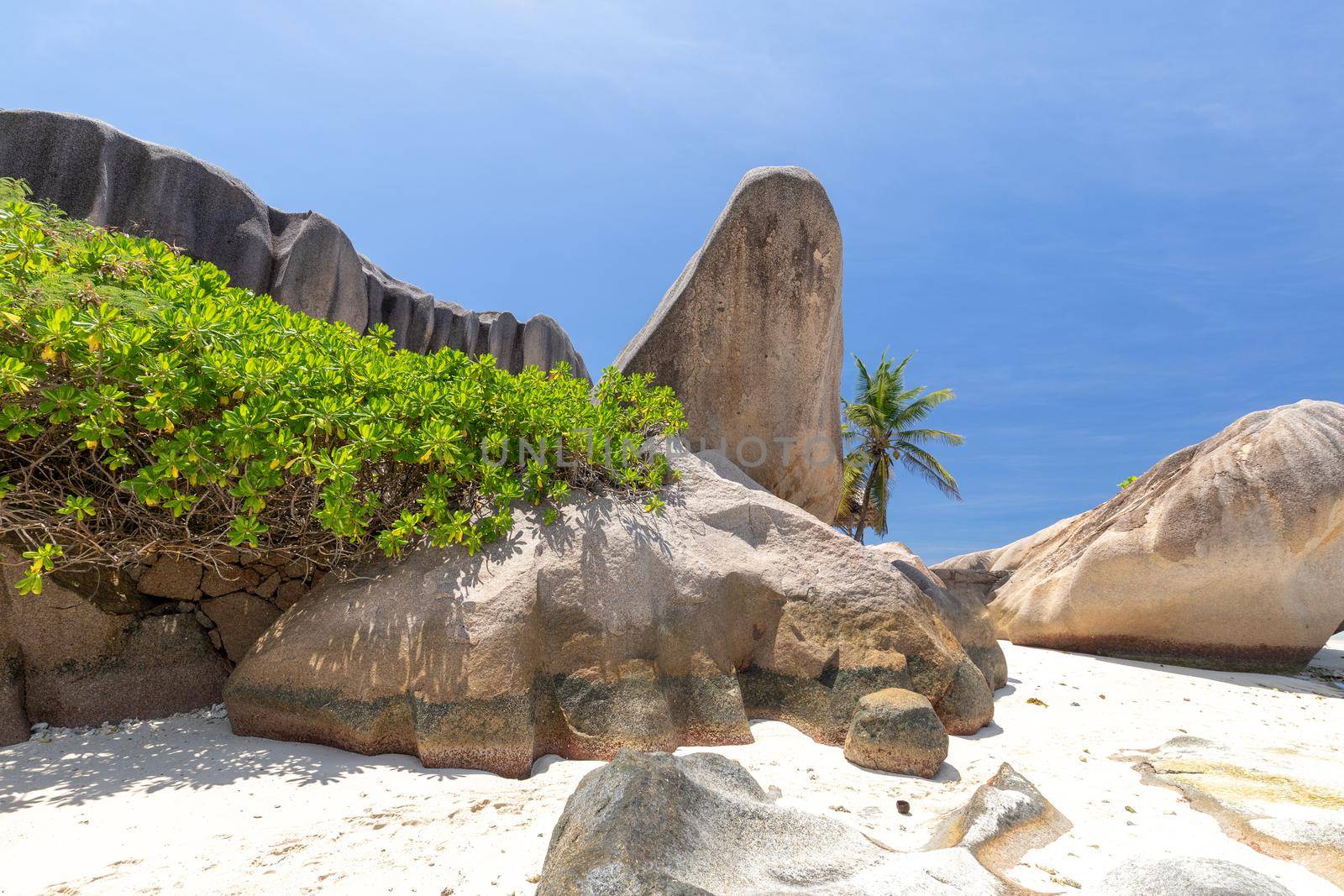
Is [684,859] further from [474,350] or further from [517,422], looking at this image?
[474,350]

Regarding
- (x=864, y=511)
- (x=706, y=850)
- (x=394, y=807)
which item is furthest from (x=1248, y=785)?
(x=864, y=511)

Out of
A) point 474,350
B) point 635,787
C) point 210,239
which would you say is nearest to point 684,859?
point 635,787

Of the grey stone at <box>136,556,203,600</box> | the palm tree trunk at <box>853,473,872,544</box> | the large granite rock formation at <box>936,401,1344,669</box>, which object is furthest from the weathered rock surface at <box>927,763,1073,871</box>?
the palm tree trunk at <box>853,473,872,544</box>

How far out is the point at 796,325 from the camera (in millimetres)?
8312

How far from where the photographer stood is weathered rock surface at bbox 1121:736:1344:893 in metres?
3.59

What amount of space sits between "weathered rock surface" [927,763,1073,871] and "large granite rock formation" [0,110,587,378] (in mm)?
8283

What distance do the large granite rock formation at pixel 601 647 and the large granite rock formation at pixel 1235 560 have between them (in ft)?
17.6

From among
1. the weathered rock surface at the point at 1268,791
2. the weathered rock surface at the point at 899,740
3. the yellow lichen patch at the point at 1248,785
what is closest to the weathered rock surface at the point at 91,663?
the weathered rock surface at the point at 899,740

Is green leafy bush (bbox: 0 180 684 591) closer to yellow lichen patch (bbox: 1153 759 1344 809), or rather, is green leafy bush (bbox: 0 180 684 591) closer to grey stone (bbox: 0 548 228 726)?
grey stone (bbox: 0 548 228 726)

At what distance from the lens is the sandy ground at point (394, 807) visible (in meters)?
3.31

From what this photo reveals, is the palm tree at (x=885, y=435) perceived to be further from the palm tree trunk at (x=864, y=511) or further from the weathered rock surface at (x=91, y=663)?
the weathered rock surface at (x=91, y=663)

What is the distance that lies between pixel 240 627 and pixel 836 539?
4983 mm

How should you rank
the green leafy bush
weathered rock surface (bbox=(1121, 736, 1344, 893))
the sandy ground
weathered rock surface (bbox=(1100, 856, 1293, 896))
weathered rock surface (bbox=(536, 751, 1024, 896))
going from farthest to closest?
the green leafy bush < weathered rock surface (bbox=(1121, 736, 1344, 893)) < the sandy ground < weathered rock surface (bbox=(1100, 856, 1293, 896)) < weathered rock surface (bbox=(536, 751, 1024, 896))

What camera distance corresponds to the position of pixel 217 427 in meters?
4.75
